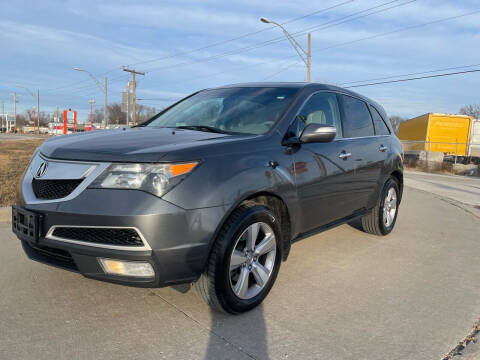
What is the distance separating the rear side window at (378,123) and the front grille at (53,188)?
3.75 m

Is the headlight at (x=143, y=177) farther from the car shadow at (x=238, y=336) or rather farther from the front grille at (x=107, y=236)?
the car shadow at (x=238, y=336)

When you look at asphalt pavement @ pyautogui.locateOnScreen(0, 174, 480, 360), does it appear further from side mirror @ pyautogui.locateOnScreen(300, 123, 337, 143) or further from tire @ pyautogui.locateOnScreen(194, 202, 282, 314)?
side mirror @ pyautogui.locateOnScreen(300, 123, 337, 143)

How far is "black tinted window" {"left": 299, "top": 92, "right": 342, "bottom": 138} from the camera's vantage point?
12.8 ft

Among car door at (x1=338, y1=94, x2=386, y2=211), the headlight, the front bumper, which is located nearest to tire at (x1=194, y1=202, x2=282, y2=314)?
the front bumper

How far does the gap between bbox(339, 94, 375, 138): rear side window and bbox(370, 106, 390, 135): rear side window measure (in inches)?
6.0

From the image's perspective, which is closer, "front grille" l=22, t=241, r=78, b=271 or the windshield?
"front grille" l=22, t=241, r=78, b=271

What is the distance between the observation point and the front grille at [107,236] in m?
2.55

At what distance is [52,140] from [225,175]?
1.52 metres

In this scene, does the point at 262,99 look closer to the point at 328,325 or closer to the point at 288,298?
the point at 288,298

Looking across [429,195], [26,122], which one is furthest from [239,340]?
[26,122]

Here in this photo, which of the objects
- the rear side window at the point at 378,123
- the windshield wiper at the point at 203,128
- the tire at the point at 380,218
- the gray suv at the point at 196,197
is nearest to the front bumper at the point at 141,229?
the gray suv at the point at 196,197

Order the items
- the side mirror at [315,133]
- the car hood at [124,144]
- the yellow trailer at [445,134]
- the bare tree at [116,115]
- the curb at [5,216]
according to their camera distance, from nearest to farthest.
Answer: the car hood at [124,144] → the side mirror at [315,133] → the curb at [5,216] → the yellow trailer at [445,134] → the bare tree at [116,115]

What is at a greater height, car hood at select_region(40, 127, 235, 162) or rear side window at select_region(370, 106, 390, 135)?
rear side window at select_region(370, 106, 390, 135)

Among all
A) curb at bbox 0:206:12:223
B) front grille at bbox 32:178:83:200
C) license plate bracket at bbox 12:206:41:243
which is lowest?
curb at bbox 0:206:12:223
